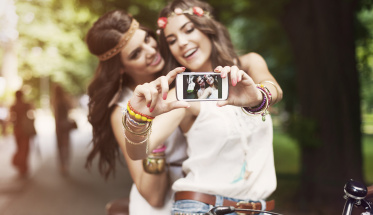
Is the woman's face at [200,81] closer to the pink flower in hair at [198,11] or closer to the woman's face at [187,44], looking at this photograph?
the woman's face at [187,44]

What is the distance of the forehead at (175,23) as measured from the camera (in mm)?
1841

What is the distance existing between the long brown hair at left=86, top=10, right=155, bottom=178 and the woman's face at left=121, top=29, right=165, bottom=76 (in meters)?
0.04

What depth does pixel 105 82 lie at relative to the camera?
6.95 ft

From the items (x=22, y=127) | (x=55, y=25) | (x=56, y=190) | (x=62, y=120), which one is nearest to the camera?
(x=55, y=25)

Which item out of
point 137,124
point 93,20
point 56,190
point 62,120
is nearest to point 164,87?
point 137,124

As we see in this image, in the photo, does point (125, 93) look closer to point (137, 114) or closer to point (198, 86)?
point (137, 114)

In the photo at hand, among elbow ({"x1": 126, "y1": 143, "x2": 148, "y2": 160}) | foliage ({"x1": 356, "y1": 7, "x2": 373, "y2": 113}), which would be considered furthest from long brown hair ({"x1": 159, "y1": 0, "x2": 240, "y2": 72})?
foliage ({"x1": 356, "y1": 7, "x2": 373, "y2": 113})

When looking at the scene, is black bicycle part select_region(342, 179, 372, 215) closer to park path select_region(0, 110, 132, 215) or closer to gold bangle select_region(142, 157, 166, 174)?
gold bangle select_region(142, 157, 166, 174)

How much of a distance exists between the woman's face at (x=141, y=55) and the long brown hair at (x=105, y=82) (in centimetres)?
4

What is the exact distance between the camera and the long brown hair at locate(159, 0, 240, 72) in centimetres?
187

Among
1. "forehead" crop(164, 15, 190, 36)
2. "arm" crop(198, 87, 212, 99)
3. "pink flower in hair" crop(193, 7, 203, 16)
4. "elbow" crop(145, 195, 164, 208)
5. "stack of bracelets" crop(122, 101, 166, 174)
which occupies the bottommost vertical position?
"elbow" crop(145, 195, 164, 208)

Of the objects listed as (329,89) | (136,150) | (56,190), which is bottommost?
(56,190)

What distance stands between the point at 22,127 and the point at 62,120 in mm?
783

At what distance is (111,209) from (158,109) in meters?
1.13
